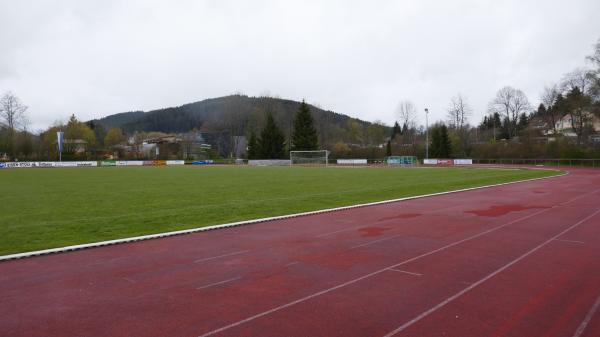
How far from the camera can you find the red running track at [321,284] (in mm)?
5293

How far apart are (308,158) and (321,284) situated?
237ft

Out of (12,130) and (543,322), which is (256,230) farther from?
(12,130)

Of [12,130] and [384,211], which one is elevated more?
[12,130]

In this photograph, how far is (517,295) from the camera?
248 inches

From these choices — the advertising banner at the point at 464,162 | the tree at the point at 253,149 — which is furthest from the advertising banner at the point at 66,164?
the advertising banner at the point at 464,162

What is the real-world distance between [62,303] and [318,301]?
12.4ft

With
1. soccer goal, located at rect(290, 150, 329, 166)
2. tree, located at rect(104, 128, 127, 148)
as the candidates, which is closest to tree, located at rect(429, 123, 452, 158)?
soccer goal, located at rect(290, 150, 329, 166)

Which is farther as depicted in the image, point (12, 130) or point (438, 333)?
point (12, 130)

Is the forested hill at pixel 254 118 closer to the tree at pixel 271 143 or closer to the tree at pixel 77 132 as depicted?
A: the tree at pixel 271 143

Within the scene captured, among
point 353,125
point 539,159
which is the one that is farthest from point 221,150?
point 539,159

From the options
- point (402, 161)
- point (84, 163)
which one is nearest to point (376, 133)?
point (402, 161)

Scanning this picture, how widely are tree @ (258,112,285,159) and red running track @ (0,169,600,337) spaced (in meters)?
74.3

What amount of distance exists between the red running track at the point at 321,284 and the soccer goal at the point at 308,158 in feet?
216

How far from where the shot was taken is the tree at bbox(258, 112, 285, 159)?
85812mm
